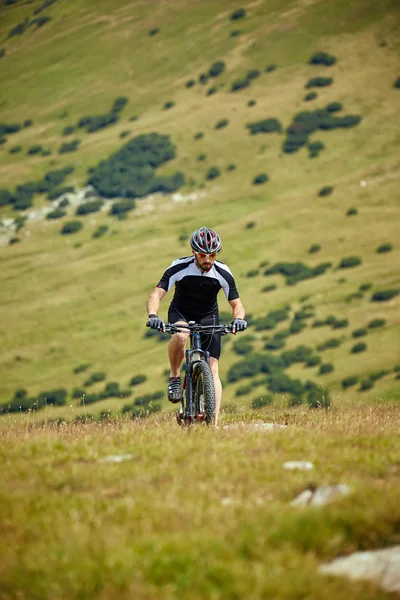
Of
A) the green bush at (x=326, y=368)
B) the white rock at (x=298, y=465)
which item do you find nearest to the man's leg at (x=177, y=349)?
the white rock at (x=298, y=465)

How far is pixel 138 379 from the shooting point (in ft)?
347

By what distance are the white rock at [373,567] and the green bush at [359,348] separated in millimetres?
95609

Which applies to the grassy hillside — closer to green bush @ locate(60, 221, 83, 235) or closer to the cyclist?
green bush @ locate(60, 221, 83, 235)

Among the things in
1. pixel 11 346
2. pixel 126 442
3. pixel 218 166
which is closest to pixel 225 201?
pixel 218 166

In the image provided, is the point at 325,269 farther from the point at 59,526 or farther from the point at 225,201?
the point at 59,526

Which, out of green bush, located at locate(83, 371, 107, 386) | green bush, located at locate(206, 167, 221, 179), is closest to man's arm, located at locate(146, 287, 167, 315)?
green bush, located at locate(83, 371, 107, 386)

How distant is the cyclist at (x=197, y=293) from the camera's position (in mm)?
12211

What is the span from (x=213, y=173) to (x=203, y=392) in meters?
186

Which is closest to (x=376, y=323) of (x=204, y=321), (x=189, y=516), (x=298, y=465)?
(x=204, y=321)

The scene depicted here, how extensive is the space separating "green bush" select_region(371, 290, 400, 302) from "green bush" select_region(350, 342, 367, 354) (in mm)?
17256

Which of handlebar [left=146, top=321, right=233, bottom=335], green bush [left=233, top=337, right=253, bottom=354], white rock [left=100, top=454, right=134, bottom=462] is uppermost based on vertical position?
white rock [left=100, top=454, right=134, bottom=462]

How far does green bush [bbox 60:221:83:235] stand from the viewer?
18650 cm

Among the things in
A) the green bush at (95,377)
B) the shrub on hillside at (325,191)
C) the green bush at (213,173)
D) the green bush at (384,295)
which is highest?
the green bush at (95,377)

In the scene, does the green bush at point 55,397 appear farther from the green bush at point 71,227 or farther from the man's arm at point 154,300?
the man's arm at point 154,300
